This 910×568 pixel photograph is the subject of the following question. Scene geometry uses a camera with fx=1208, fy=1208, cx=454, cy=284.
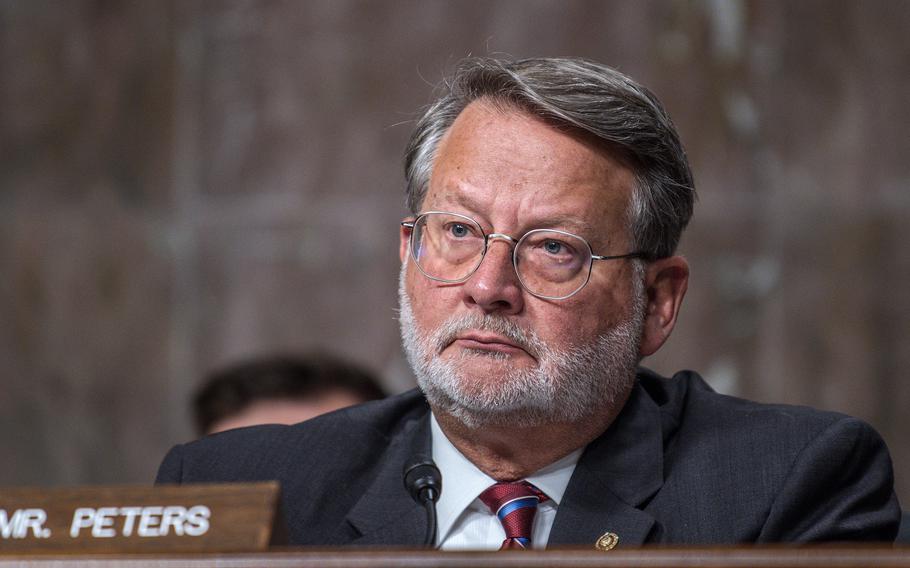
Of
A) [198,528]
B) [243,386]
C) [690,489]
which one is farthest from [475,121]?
[243,386]

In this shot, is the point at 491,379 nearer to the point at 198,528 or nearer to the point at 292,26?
the point at 198,528

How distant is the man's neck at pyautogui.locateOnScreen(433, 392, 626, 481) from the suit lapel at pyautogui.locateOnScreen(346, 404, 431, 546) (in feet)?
0.34

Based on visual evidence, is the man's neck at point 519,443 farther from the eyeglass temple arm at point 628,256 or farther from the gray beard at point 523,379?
the eyeglass temple arm at point 628,256

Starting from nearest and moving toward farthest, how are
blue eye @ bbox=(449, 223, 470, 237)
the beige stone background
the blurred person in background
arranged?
blue eye @ bbox=(449, 223, 470, 237)
the blurred person in background
the beige stone background

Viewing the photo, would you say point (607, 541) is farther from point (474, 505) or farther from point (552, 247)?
point (552, 247)

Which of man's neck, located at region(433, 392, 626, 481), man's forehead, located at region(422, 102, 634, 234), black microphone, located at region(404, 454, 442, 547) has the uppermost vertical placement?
man's forehead, located at region(422, 102, 634, 234)

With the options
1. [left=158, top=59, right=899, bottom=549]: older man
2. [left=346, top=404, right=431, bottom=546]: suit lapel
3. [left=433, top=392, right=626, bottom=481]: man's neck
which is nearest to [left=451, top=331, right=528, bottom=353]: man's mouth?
[left=158, top=59, right=899, bottom=549]: older man

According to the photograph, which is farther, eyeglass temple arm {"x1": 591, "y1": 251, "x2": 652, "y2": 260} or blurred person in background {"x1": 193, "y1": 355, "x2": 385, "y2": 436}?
blurred person in background {"x1": 193, "y1": 355, "x2": 385, "y2": 436}

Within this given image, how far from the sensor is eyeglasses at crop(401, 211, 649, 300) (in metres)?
1.91

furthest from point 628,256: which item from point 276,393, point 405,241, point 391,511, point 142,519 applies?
point 276,393

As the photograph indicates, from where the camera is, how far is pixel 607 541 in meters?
1.84

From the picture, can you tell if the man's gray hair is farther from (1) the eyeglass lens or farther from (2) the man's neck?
(2) the man's neck

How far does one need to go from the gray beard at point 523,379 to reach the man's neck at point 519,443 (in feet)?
0.09

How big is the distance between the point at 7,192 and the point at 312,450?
2.54 meters
